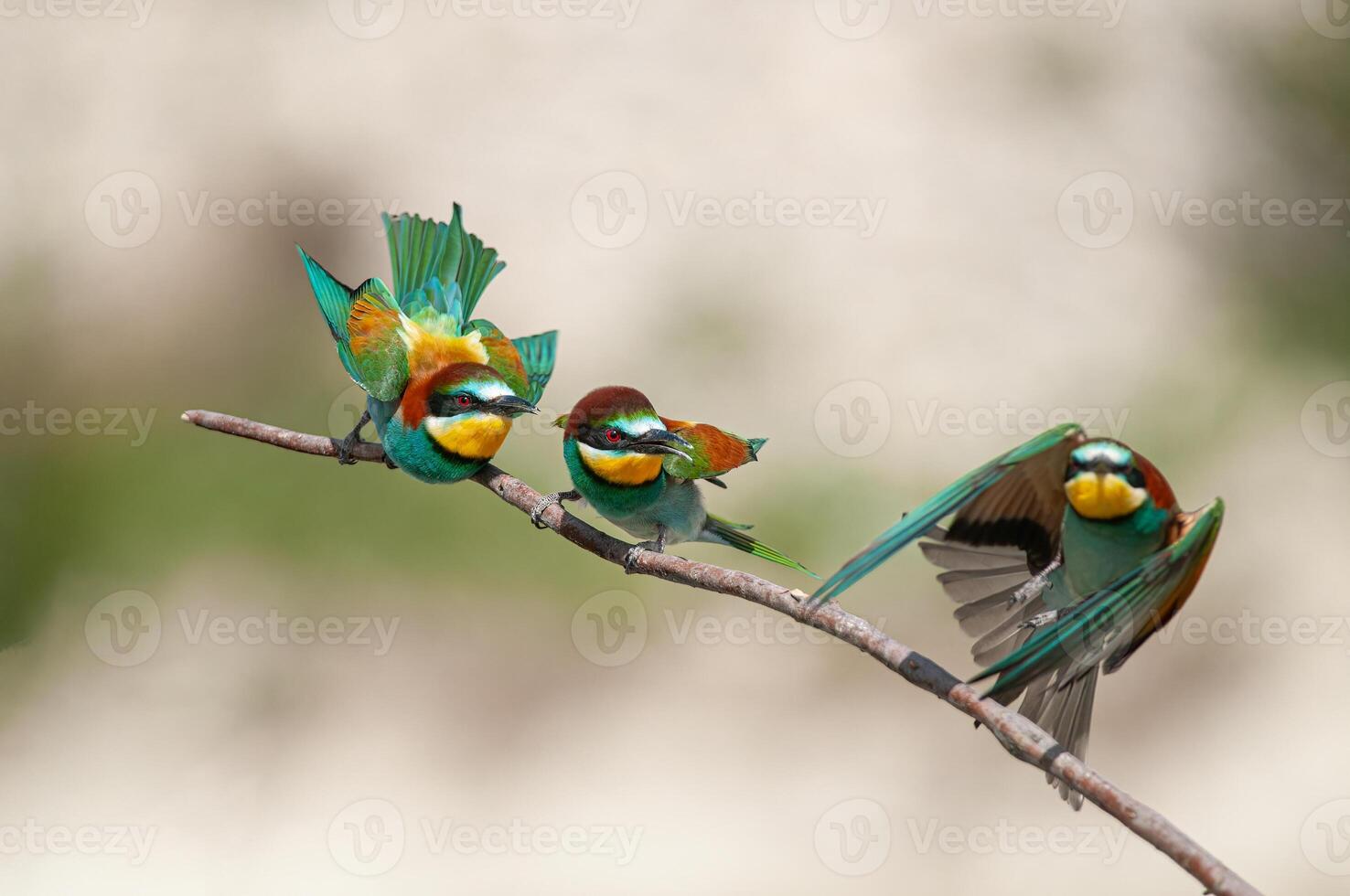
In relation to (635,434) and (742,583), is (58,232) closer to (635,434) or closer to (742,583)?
(635,434)

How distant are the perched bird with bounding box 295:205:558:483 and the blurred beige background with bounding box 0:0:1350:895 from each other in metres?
3.48

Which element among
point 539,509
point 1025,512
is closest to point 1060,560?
point 1025,512

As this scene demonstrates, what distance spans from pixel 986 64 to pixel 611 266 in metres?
2.37

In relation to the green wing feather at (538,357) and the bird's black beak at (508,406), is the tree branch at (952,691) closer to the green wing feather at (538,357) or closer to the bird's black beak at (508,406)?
the bird's black beak at (508,406)

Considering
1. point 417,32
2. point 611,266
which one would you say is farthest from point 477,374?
point 417,32

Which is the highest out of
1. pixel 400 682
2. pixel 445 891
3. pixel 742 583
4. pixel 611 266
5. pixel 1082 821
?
pixel 611 266

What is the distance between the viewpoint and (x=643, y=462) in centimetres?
167

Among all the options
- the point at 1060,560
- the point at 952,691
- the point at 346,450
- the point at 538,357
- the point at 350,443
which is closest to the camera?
the point at 952,691

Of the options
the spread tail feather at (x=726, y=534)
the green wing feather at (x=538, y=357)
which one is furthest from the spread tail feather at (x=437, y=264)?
the spread tail feather at (x=726, y=534)

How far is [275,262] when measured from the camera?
6449 mm

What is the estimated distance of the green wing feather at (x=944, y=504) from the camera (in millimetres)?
1066

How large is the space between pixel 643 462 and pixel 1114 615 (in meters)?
0.69

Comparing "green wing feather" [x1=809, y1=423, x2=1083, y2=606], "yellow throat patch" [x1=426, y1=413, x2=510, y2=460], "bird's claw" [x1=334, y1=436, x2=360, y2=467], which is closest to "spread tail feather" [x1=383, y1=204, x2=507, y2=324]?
"bird's claw" [x1=334, y1=436, x2=360, y2=467]

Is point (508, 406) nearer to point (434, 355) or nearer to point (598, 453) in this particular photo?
point (598, 453)
